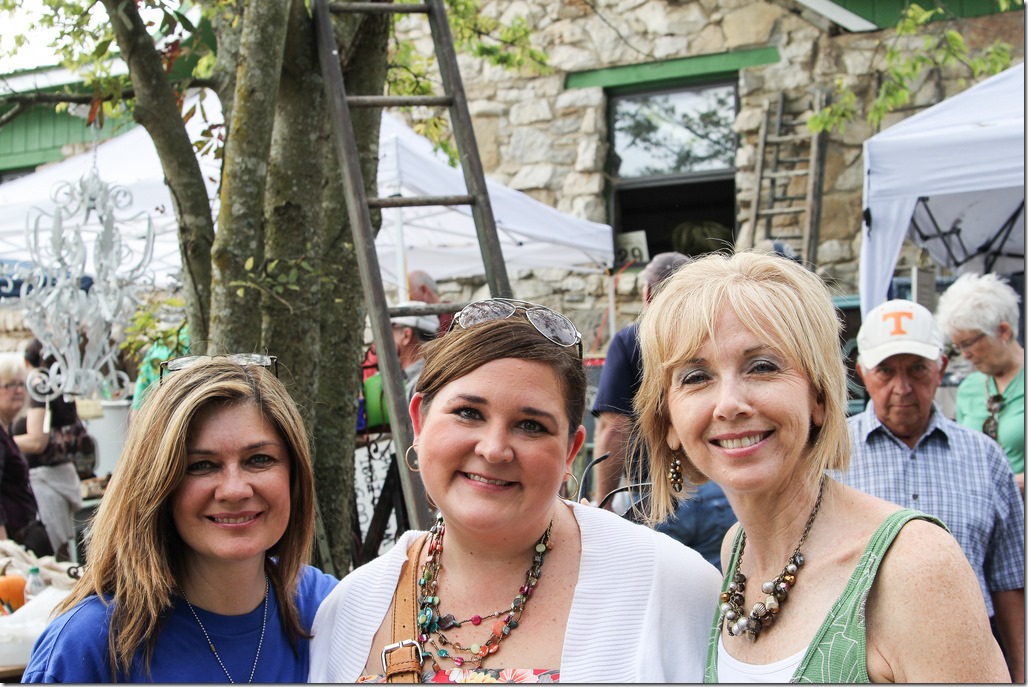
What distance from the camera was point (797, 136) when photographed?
8125 millimetres

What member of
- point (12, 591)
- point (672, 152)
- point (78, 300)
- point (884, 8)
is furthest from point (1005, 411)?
point (672, 152)

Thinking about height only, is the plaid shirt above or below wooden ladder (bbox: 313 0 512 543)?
below

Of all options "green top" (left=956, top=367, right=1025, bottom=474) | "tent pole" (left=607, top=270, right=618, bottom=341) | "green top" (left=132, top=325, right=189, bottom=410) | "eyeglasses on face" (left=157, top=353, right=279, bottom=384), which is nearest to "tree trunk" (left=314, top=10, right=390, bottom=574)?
"green top" (left=132, top=325, right=189, bottom=410)

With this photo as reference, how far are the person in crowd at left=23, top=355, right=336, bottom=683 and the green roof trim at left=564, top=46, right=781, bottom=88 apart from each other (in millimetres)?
7436

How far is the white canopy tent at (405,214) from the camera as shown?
629 centimetres

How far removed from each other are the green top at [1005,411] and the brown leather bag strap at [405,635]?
116 inches

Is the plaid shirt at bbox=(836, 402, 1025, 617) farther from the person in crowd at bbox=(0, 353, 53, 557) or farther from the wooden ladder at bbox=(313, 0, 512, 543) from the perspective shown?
the person in crowd at bbox=(0, 353, 53, 557)

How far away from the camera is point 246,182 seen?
318cm

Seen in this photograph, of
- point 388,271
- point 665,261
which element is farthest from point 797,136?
point 665,261

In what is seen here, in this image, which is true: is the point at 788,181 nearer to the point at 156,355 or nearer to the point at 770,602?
the point at 156,355

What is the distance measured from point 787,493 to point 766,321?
0.30 m

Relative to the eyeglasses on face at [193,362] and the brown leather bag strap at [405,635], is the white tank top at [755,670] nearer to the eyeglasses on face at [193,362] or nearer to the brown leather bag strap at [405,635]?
the brown leather bag strap at [405,635]

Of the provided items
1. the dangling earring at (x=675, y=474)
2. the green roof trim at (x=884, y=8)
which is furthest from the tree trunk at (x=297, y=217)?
the green roof trim at (x=884, y=8)

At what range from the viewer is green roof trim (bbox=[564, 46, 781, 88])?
27.8ft
